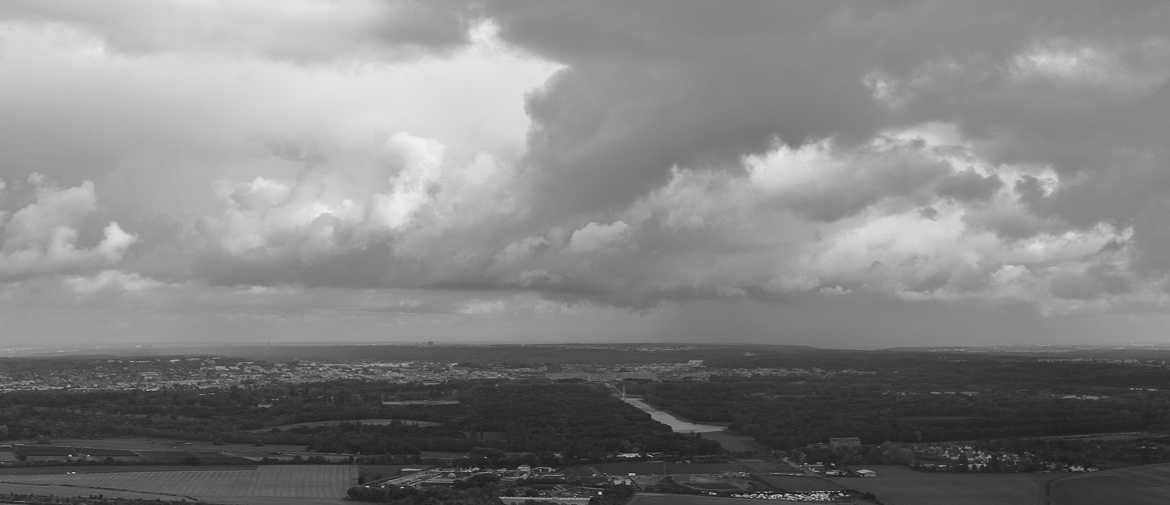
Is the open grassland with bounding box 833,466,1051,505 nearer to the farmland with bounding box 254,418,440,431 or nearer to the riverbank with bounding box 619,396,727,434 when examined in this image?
the riverbank with bounding box 619,396,727,434

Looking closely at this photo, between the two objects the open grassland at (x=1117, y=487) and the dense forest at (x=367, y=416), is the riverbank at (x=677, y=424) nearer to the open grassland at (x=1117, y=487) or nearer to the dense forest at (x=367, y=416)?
the dense forest at (x=367, y=416)

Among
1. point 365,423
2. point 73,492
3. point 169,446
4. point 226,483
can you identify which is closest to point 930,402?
point 365,423

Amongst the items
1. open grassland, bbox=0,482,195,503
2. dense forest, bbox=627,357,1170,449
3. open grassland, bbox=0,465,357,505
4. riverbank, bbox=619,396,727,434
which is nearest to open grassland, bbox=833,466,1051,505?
dense forest, bbox=627,357,1170,449

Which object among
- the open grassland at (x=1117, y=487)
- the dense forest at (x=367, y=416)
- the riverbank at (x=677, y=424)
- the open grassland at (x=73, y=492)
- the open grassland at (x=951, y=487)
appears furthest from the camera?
the riverbank at (x=677, y=424)

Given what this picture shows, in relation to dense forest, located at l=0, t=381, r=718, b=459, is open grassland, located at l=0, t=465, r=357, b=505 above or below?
below

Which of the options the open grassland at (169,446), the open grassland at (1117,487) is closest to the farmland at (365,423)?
the open grassland at (169,446)
